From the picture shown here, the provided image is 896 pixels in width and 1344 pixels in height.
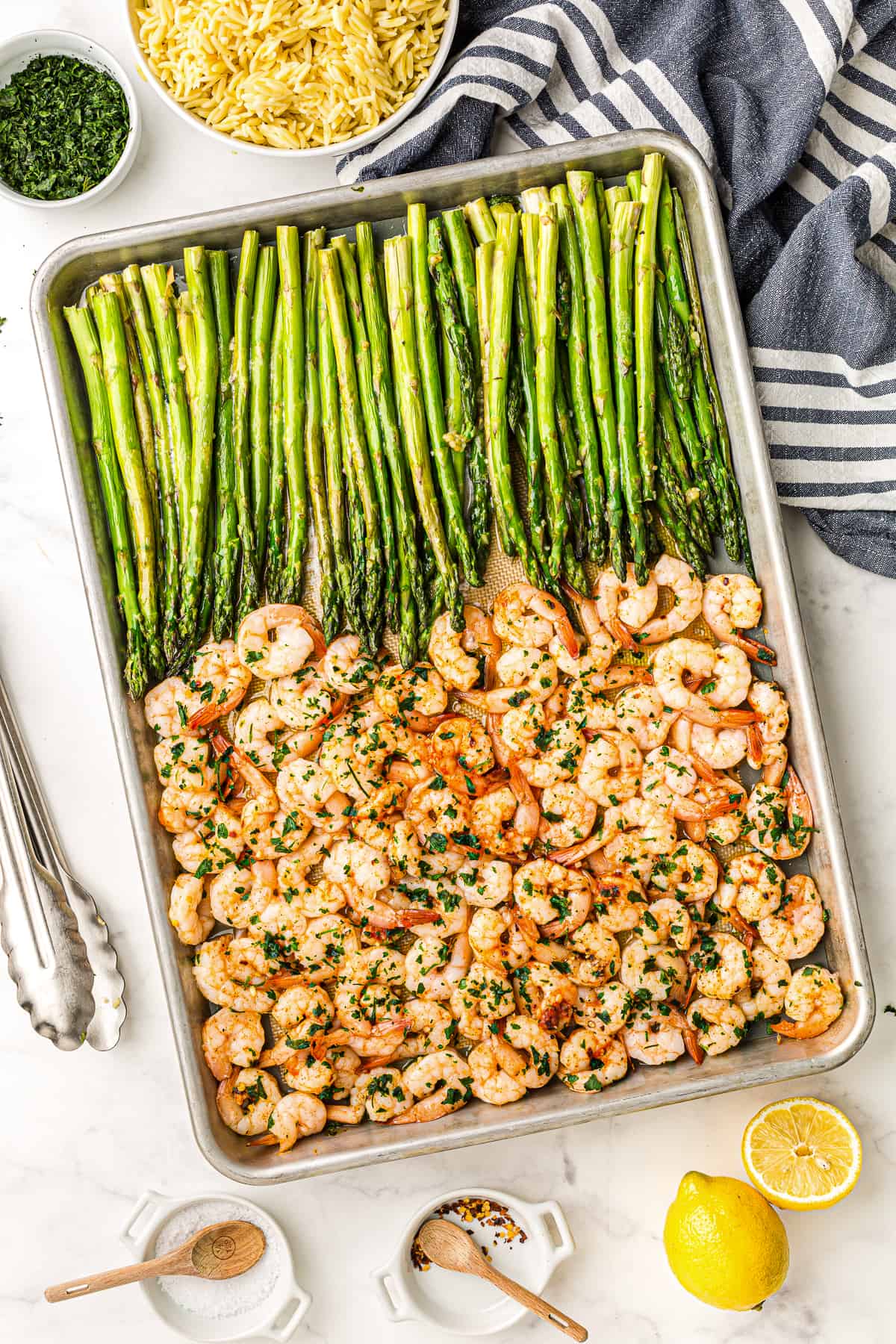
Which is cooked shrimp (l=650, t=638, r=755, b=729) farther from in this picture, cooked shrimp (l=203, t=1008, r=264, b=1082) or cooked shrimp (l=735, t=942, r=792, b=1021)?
cooked shrimp (l=203, t=1008, r=264, b=1082)

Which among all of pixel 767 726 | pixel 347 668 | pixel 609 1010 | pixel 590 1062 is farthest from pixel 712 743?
pixel 347 668

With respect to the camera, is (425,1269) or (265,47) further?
(425,1269)

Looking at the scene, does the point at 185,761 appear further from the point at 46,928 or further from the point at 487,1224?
the point at 487,1224

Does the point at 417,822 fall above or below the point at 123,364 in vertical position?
below

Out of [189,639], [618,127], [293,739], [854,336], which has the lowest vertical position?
[293,739]

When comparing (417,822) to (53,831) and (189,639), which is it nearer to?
(189,639)

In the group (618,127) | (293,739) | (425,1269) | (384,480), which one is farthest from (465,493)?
(425,1269)

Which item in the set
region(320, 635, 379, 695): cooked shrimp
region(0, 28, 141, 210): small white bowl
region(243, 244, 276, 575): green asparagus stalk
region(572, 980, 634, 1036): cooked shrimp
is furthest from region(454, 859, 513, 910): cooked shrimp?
region(0, 28, 141, 210): small white bowl
